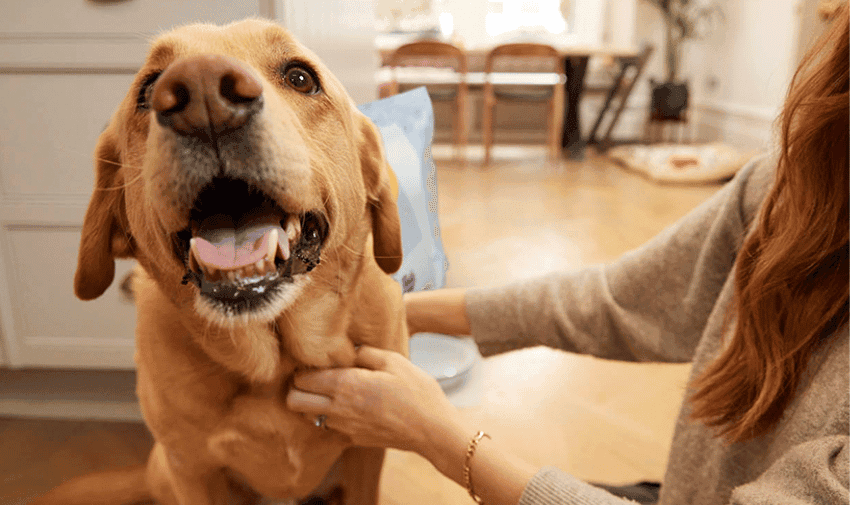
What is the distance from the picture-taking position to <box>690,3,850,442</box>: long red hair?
703 mm

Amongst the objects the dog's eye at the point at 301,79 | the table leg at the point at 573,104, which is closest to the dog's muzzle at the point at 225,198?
the dog's eye at the point at 301,79

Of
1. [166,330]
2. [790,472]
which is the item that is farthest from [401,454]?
[790,472]

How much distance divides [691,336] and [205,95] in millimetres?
902

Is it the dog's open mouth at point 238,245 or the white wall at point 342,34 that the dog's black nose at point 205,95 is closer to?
the dog's open mouth at point 238,245

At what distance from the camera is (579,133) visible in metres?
6.13

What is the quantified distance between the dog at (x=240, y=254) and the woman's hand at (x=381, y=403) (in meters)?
0.04

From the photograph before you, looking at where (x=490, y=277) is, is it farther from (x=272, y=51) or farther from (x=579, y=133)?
(x=579, y=133)

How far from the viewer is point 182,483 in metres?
0.91

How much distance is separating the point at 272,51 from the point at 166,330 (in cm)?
41

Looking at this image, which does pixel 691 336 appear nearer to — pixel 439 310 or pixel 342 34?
pixel 439 310

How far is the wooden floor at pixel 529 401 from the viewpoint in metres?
1.03

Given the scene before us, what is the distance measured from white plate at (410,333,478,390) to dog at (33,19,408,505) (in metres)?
0.30

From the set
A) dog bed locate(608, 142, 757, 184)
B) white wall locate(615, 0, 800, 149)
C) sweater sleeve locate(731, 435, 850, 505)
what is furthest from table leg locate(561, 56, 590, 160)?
sweater sleeve locate(731, 435, 850, 505)

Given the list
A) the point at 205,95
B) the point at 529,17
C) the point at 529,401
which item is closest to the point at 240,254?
the point at 205,95
